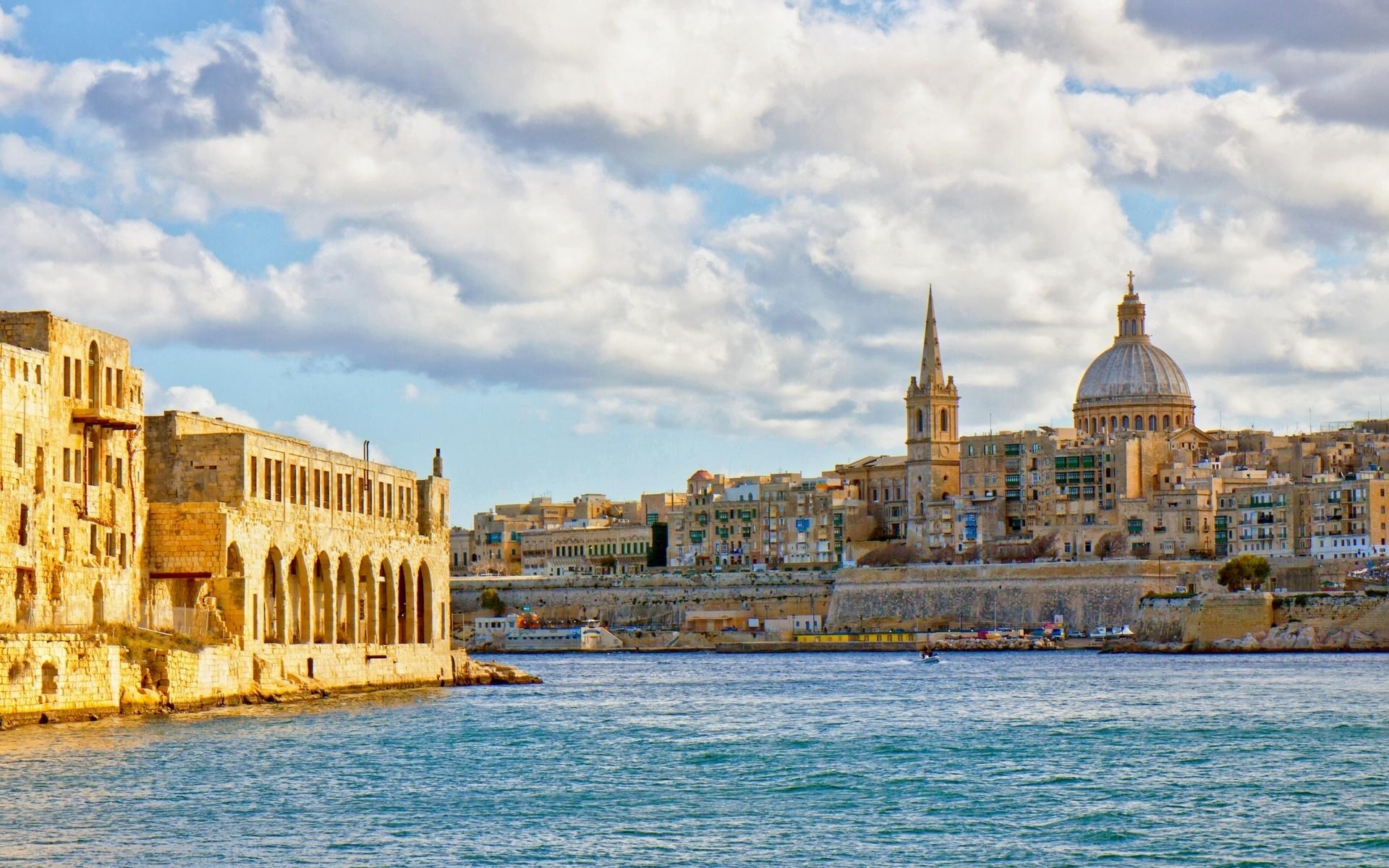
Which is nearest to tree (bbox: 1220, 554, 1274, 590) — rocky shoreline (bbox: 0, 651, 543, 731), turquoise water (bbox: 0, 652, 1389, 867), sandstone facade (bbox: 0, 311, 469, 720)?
rocky shoreline (bbox: 0, 651, 543, 731)

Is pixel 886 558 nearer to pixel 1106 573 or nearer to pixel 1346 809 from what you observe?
pixel 1106 573

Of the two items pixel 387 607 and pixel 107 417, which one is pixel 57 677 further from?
pixel 387 607

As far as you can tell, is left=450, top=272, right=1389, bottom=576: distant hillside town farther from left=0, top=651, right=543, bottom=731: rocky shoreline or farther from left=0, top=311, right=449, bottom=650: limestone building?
left=0, top=311, right=449, bottom=650: limestone building

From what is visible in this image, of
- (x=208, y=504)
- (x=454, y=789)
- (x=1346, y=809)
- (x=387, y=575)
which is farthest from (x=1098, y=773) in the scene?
(x=387, y=575)

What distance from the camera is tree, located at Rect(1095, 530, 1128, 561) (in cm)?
13288

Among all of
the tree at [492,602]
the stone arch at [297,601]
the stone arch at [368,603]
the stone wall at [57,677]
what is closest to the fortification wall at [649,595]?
the tree at [492,602]

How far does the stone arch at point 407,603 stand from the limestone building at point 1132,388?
97.0 metres

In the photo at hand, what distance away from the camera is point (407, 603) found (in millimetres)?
63469

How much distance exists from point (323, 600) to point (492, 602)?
80.1 meters

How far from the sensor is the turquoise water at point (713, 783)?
27734 mm

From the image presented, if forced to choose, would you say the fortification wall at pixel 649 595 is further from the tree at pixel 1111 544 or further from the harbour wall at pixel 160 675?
the harbour wall at pixel 160 675

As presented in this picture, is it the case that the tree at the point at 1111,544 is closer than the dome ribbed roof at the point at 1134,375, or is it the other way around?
the tree at the point at 1111,544

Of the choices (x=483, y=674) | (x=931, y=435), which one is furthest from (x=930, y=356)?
(x=483, y=674)

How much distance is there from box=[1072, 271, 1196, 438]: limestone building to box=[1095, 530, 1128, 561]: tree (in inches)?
818
